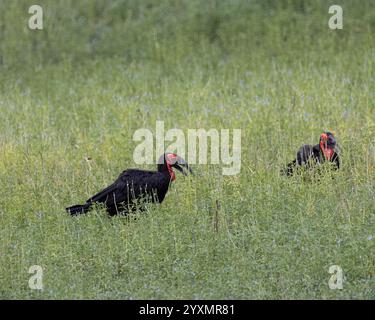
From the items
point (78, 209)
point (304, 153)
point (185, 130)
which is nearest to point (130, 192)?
point (78, 209)

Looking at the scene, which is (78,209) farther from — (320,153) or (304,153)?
(320,153)

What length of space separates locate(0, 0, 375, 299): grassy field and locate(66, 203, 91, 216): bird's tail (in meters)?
0.08

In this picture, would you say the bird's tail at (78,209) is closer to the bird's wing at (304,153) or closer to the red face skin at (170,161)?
the red face skin at (170,161)

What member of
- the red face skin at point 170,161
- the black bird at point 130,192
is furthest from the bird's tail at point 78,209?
the red face skin at point 170,161

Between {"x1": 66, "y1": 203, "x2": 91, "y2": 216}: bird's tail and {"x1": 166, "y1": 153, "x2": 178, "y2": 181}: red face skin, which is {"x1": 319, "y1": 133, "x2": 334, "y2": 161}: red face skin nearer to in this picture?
{"x1": 166, "y1": 153, "x2": 178, "y2": 181}: red face skin

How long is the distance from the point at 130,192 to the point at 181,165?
3.25 feet

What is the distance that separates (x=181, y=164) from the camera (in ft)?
35.1

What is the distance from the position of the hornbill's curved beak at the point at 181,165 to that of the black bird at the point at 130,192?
1.12ft

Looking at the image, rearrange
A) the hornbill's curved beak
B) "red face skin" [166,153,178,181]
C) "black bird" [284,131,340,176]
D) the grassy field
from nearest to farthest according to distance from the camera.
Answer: the grassy field, "red face skin" [166,153,178,181], the hornbill's curved beak, "black bird" [284,131,340,176]

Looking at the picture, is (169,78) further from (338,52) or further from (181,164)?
(181,164)

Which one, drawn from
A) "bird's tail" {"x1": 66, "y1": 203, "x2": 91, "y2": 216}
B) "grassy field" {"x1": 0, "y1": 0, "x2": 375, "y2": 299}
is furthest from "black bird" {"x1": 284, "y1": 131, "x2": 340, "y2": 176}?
"bird's tail" {"x1": 66, "y1": 203, "x2": 91, "y2": 216}

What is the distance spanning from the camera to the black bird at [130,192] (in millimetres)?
10078

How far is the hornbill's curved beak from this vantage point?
10.6 metres

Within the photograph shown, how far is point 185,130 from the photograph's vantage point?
505 inches
